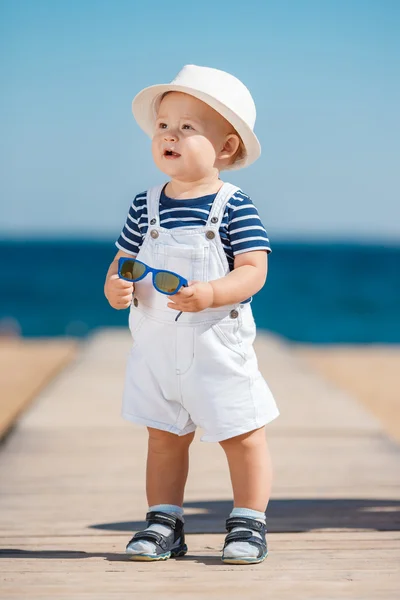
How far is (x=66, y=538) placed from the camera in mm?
3373

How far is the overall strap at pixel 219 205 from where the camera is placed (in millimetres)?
2869

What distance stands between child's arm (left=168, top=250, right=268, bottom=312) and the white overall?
0.22 ft

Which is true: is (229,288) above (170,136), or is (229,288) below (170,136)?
below

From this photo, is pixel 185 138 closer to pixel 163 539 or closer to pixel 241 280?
pixel 241 280

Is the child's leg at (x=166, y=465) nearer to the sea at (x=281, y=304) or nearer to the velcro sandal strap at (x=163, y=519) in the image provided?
the velcro sandal strap at (x=163, y=519)

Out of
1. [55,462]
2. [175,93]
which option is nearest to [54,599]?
[175,93]

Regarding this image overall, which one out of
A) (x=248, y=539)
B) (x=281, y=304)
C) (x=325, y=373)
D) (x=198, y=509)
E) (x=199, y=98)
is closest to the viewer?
(x=199, y=98)

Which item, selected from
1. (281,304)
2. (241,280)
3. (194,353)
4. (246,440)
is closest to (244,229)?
(241,280)

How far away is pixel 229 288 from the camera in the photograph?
279 centimetres

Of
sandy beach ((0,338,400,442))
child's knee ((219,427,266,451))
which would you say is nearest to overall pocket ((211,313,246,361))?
child's knee ((219,427,266,451))

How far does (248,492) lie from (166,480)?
0.27 metres

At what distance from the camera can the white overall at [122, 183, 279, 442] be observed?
286 cm

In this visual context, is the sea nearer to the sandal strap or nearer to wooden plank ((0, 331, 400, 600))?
wooden plank ((0, 331, 400, 600))

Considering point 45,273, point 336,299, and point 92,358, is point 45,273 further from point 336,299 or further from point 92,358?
point 92,358
